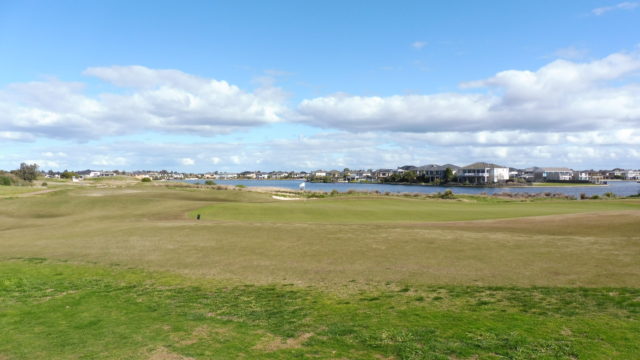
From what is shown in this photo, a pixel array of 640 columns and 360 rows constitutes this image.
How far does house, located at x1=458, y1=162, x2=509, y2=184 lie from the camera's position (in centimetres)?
18762

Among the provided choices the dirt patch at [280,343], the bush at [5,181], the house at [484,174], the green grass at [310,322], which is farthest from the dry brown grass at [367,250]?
the house at [484,174]

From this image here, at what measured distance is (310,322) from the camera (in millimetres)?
11242

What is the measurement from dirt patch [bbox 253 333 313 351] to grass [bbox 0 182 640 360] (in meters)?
0.05

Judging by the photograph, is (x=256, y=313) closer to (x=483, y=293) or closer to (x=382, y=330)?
(x=382, y=330)

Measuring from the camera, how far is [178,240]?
25703 millimetres

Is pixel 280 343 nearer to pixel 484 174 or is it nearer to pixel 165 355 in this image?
pixel 165 355

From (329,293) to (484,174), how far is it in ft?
622

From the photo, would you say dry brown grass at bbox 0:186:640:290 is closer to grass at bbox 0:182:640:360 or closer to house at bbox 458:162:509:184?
grass at bbox 0:182:640:360

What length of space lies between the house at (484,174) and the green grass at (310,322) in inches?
7283

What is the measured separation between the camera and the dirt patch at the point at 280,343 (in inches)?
375

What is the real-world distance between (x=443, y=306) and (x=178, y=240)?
18.2 m

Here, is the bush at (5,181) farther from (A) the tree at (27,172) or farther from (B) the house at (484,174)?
(B) the house at (484,174)

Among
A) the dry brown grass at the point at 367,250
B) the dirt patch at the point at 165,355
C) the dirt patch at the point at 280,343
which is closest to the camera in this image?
the dirt patch at the point at 165,355

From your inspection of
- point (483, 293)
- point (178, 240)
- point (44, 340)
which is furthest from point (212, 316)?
point (178, 240)
